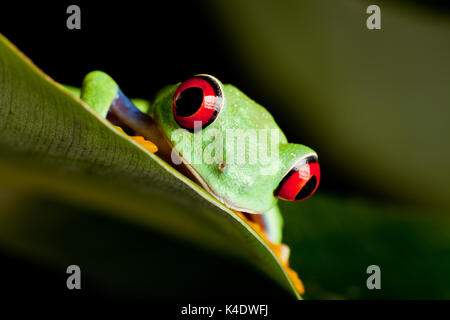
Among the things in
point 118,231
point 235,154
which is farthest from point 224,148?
point 118,231

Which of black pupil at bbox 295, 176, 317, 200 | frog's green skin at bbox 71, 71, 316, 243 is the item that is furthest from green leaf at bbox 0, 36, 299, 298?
black pupil at bbox 295, 176, 317, 200

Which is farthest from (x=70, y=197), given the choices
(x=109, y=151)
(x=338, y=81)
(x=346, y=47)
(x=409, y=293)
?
(x=346, y=47)

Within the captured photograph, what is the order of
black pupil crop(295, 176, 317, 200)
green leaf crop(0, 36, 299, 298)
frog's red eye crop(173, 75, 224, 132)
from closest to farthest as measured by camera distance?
1. green leaf crop(0, 36, 299, 298)
2. frog's red eye crop(173, 75, 224, 132)
3. black pupil crop(295, 176, 317, 200)

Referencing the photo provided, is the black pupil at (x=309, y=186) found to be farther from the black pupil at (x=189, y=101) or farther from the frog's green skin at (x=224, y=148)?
the black pupil at (x=189, y=101)

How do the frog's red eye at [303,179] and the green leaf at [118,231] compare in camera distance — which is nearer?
the green leaf at [118,231]

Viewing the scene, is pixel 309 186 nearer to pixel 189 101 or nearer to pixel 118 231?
pixel 189 101

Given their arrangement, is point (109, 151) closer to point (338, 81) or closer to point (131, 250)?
point (131, 250)

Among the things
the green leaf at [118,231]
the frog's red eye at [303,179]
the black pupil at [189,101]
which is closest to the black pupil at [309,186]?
the frog's red eye at [303,179]

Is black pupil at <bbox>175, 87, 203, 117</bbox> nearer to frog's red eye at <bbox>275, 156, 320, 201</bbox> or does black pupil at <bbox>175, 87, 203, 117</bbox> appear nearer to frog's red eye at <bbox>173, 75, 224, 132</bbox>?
frog's red eye at <bbox>173, 75, 224, 132</bbox>
